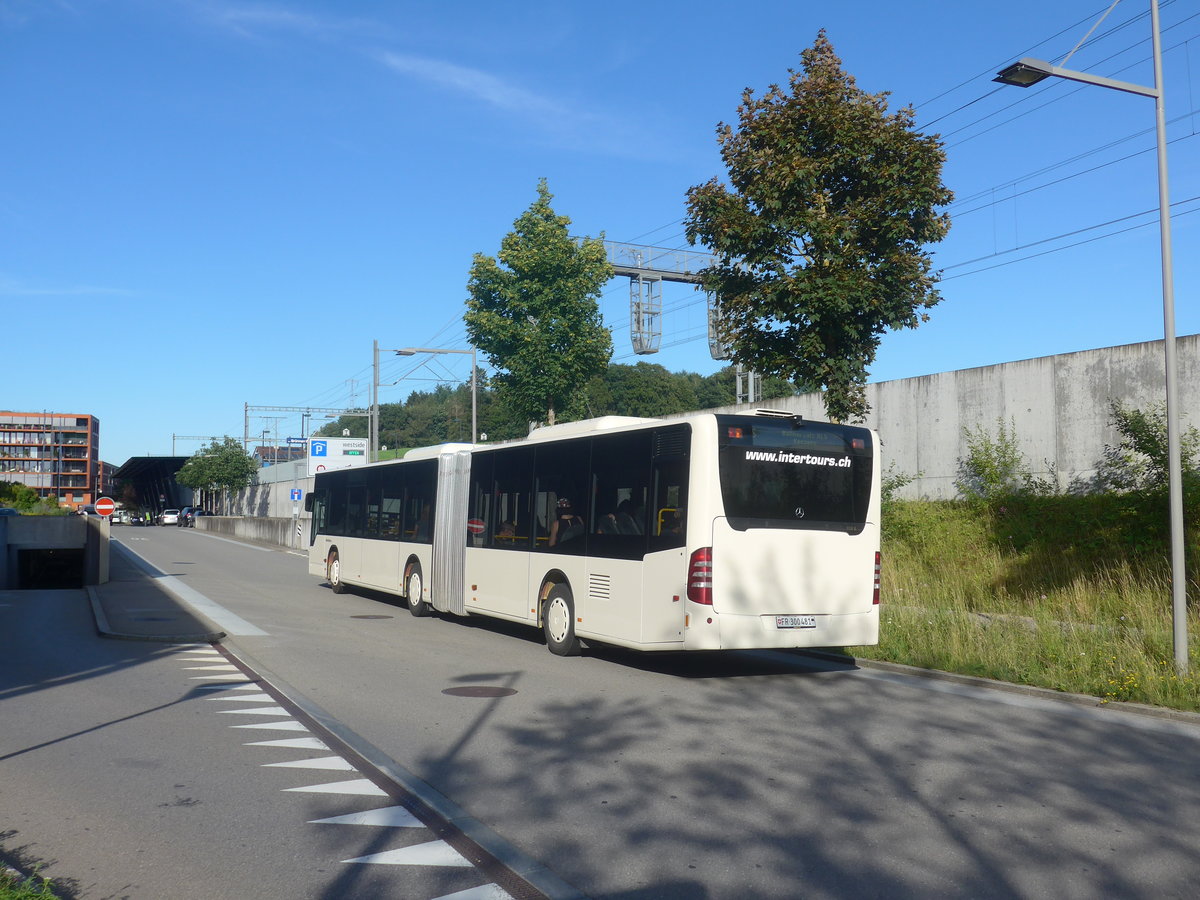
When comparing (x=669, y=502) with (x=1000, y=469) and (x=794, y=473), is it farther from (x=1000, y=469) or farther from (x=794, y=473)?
(x=1000, y=469)

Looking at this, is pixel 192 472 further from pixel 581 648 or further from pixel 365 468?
pixel 581 648

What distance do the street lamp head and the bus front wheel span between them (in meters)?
7.81

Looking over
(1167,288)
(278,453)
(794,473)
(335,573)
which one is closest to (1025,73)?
(1167,288)

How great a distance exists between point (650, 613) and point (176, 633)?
7.58 metres

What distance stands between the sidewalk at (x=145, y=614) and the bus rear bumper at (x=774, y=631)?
767 cm

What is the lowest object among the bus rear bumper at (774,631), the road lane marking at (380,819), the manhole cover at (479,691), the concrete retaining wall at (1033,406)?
the manhole cover at (479,691)

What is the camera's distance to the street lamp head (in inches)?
433

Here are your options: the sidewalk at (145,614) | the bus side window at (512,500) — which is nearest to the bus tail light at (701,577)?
Answer: the bus side window at (512,500)

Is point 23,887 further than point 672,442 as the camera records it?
No

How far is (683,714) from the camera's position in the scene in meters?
9.98

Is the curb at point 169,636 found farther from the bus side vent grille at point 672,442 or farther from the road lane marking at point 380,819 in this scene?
the road lane marking at point 380,819

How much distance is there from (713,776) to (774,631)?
4.73 m

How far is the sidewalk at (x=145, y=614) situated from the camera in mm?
15695

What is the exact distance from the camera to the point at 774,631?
39.3ft
